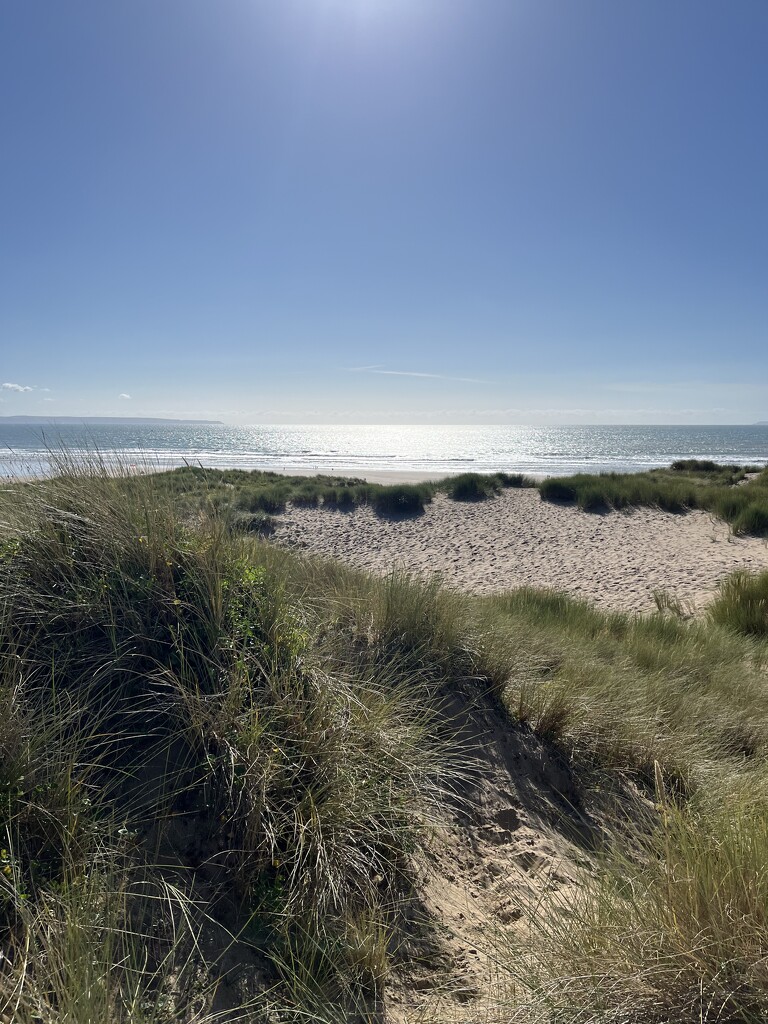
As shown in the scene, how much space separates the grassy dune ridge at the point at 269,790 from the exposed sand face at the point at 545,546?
519 cm

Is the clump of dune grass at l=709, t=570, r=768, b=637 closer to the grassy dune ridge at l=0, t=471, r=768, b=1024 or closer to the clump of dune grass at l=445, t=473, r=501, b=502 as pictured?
the grassy dune ridge at l=0, t=471, r=768, b=1024

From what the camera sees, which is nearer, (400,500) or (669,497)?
(669,497)

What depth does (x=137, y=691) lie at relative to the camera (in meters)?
2.81

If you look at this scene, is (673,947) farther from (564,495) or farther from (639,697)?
(564,495)

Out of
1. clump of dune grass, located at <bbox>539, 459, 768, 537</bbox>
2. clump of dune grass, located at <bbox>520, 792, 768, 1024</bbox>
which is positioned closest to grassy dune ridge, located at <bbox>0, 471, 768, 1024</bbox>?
clump of dune grass, located at <bbox>520, 792, 768, 1024</bbox>

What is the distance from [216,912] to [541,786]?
6.53ft

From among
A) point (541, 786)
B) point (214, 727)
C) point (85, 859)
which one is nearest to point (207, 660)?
point (214, 727)

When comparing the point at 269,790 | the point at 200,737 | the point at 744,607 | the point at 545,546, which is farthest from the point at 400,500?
the point at 269,790

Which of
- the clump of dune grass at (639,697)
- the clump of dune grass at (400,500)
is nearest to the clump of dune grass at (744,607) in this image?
the clump of dune grass at (639,697)

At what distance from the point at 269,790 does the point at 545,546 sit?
14.2 metres

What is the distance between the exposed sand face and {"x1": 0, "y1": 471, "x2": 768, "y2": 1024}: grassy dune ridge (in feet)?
17.0

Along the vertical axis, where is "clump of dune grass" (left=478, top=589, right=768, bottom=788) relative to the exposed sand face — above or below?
above

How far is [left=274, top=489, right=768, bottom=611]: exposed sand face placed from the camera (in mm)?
11891

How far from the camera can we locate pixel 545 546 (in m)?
15.8
